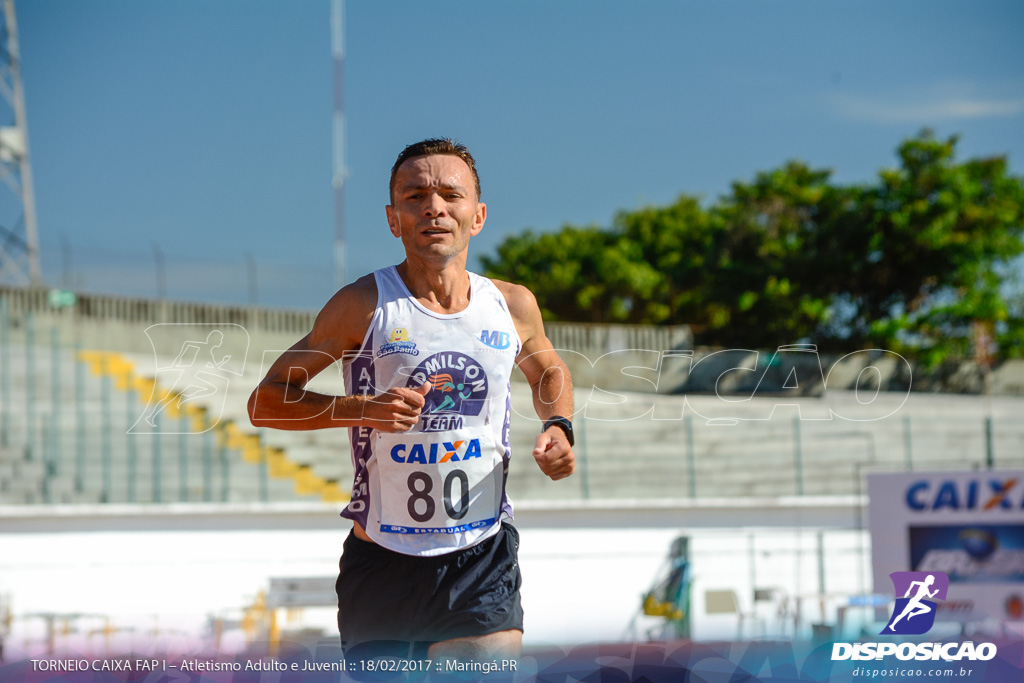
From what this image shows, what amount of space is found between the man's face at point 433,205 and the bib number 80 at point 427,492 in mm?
619

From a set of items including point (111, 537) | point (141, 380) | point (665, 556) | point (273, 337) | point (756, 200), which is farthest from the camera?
point (756, 200)

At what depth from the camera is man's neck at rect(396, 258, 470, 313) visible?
2975 millimetres

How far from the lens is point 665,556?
11.7m

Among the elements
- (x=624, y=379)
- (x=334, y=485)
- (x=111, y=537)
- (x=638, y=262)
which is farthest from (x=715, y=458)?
(x=638, y=262)

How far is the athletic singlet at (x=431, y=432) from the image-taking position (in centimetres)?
289

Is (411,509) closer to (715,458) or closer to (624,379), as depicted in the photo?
(715,458)

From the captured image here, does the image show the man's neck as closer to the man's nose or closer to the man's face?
the man's face

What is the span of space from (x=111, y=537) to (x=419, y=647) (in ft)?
35.3

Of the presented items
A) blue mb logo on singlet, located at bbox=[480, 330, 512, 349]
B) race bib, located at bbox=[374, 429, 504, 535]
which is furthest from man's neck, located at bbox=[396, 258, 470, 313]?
race bib, located at bbox=[374, 429, 504, 535]

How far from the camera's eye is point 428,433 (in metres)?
2.92

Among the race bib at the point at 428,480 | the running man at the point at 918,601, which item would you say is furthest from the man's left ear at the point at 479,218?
the running man at the point at 918,601

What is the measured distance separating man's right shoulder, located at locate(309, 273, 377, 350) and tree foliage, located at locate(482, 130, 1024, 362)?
22.7 metres

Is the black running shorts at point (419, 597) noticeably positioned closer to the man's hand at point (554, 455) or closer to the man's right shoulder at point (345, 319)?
the man's hand at point (554, 455)

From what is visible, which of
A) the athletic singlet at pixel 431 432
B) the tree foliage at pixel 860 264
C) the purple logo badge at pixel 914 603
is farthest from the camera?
the tree foliage at pixel 860 264
